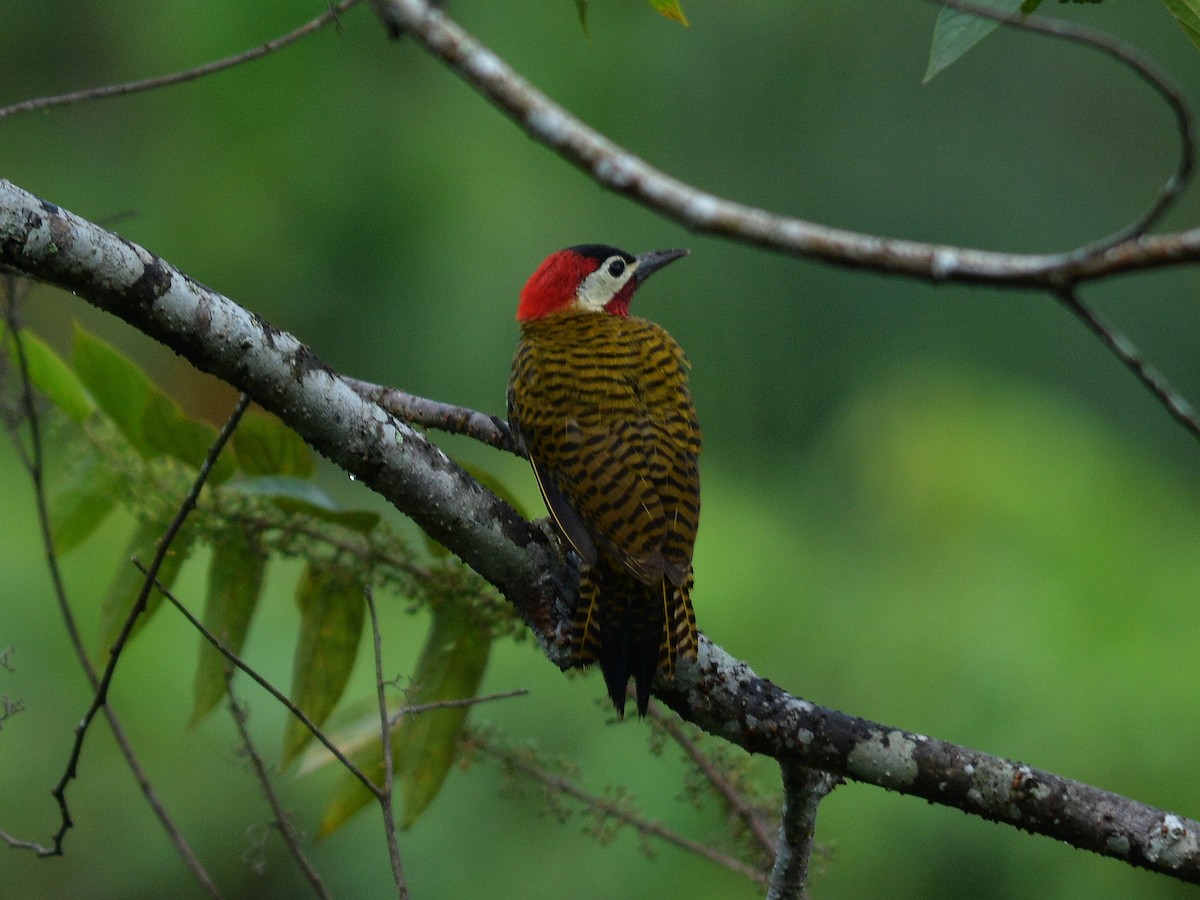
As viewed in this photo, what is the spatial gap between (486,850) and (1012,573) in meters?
2.08

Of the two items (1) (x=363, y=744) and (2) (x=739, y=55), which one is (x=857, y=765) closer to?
(1) (x=363, y=744)

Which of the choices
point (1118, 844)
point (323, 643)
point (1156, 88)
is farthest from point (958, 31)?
point (323, 643)

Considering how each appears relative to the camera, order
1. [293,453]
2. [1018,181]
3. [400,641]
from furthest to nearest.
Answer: [1018,181]
[400,641]
[293,453]

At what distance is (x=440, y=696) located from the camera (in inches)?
102

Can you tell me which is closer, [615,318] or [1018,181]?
[615,318]

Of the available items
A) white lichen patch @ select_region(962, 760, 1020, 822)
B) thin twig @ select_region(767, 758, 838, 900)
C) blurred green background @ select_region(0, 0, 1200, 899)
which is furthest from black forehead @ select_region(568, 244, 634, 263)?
blurred green background @ select_region(0, 0, 1200, 899)

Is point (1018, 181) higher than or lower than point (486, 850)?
higher

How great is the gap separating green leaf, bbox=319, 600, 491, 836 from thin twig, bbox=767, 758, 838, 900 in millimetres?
658

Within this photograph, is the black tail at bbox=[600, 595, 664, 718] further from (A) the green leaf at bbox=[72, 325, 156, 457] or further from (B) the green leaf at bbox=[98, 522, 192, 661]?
(A) the green leaf at bbox=[72, 325, 156, 457]

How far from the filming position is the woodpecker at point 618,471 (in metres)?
2.30

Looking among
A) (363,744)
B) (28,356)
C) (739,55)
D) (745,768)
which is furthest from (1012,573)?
(739,55)

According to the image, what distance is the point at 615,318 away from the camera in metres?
3.26

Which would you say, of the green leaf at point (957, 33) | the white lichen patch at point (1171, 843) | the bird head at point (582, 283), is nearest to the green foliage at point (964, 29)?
the green leaf at point (957, 33)

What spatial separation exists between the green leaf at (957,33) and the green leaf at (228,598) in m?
1.55
